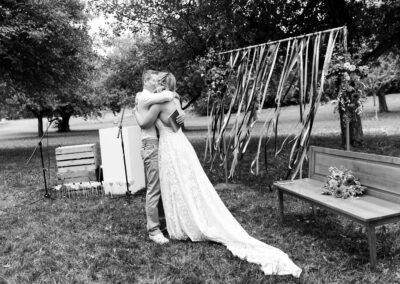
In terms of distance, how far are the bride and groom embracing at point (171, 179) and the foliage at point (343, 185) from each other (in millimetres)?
1171

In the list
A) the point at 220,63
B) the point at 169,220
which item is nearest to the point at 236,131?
the point at 220,63

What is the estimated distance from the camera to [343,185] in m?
4.73

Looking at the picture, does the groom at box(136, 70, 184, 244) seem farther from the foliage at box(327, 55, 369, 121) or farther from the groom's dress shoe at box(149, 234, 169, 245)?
the foliage at box(327, 55, 369, 121)

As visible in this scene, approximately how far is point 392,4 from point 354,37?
1.27m

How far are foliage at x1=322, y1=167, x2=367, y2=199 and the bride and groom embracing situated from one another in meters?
Answer: 1.17

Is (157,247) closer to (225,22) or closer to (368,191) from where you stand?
(368,191)

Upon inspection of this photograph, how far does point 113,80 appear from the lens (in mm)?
25438

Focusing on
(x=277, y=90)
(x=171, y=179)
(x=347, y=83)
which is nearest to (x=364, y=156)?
(x=347, y=83)

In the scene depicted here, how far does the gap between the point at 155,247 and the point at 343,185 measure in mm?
2289

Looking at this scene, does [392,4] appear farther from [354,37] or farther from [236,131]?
[236,131]

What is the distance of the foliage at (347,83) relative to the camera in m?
5.93

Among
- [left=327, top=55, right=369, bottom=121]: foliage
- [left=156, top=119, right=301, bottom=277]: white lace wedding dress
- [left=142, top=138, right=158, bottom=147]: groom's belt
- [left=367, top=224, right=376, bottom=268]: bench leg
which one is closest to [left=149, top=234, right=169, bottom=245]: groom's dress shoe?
[left=156, top=119, right=301, bottom=277]: white lace wedding dress

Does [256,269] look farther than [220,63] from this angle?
No

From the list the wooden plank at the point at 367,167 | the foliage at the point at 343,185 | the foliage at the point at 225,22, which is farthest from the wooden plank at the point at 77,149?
the foliage at the point at 343,185
